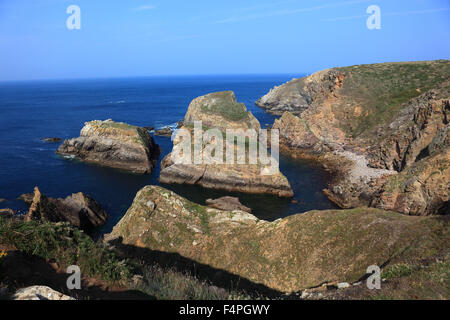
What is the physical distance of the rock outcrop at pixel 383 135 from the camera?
3156 centimetres

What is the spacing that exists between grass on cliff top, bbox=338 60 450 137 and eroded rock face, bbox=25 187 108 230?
60752mm

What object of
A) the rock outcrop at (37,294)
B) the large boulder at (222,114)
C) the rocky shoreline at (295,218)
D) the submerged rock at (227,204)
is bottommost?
A: the submerged rock at (227,204)

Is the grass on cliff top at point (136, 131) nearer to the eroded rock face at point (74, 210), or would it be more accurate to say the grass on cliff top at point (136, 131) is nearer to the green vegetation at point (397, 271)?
the eroded rock face at point (74, 210)

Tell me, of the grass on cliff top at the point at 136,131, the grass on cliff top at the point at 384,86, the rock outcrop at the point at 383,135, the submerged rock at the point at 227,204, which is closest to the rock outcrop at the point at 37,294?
the rock outcrop at the point at 383,135

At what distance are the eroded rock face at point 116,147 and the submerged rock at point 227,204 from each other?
19748 millimetres

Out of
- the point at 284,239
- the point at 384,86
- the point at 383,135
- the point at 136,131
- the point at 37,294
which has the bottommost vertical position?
the point at 284,239

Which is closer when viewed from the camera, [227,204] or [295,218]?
[295,218]

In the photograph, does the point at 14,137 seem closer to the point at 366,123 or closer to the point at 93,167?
the point at 93,167

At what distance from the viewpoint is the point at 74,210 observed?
1409 inches

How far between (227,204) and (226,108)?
4566 centimetres

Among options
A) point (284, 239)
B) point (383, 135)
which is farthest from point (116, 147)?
point (383, 135)

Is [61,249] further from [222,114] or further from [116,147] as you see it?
[222,114]

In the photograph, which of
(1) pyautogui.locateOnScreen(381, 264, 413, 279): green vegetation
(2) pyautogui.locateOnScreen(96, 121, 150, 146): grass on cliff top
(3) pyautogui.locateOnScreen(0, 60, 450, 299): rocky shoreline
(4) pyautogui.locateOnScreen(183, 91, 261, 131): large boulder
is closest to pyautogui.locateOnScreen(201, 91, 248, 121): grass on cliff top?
(4) pyautogui.locateOnScreen(183, 91, 261, 131): large boulder

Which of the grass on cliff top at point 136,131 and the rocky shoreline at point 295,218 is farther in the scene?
the grass on cliff top at point 136,131
